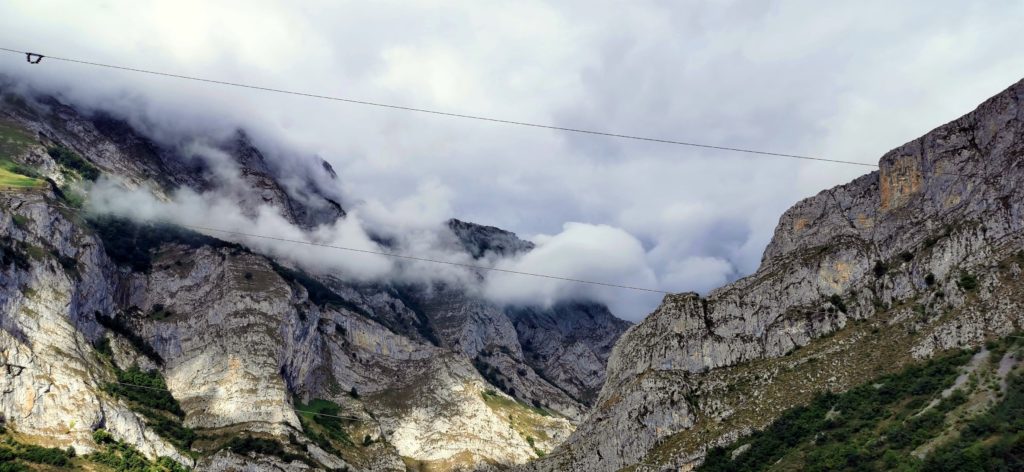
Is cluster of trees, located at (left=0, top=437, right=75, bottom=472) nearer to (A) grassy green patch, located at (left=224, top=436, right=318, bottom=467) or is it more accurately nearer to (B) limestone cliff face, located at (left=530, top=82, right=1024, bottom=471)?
(A) grassy green patch, located at (left=224, top=436, right=318, bottom=467)

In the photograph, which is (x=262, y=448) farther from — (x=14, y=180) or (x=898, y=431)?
(x=898, y=431)

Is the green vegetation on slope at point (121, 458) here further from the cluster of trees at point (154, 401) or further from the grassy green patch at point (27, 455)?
the cluster of trees at point (154, 401)

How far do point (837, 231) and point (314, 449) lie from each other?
403 ft

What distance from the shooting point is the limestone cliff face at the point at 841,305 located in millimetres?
110562

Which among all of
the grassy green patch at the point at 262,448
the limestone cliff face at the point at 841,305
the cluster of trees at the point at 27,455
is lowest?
the cluster of trees at the point at 27,455

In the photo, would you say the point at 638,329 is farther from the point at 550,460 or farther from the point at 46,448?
the point at 46,448

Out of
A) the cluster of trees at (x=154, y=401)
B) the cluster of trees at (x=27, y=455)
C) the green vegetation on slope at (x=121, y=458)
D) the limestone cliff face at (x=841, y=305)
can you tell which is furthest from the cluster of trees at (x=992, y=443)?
the cluster of trees at (x=154, y=401)

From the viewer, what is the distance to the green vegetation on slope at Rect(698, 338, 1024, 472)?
80.8 m

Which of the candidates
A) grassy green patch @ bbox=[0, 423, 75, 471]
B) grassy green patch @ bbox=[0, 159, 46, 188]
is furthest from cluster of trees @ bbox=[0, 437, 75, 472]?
grassy green patch @ bbox=[0, 159, 46, 188]

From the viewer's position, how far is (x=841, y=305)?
131m

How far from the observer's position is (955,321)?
346 ft

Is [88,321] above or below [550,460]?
above

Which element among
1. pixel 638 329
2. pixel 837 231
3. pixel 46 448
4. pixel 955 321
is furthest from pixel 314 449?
pixel 955 321

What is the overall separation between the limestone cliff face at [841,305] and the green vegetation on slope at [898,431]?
4.08 metres
